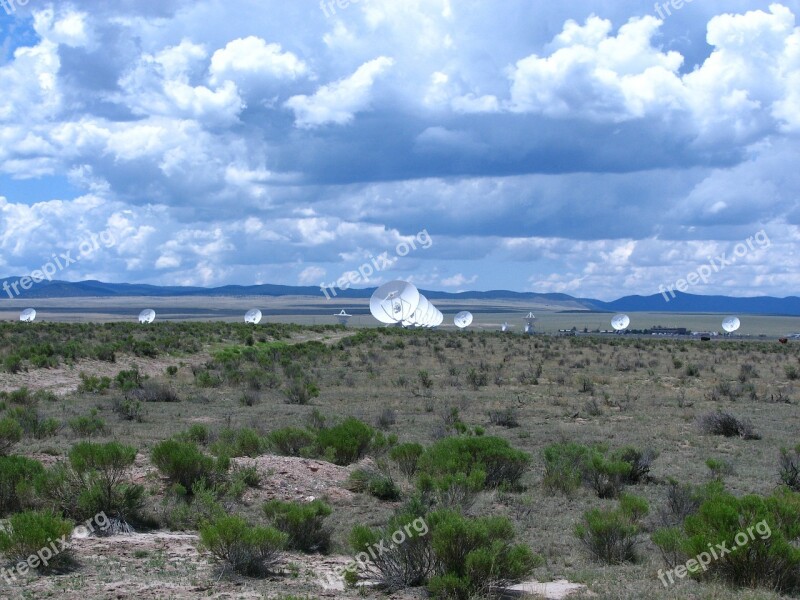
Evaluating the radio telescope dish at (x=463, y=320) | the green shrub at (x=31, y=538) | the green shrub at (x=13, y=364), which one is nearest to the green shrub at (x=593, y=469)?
the green shrub at (x=31, y=538)

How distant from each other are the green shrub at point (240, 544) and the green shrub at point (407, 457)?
6157mm

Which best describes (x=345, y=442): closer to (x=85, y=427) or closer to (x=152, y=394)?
(x=85, y=427)

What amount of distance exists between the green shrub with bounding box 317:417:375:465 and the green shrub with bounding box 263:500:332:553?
537cm

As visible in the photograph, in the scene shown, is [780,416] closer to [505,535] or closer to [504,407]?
[504,407]

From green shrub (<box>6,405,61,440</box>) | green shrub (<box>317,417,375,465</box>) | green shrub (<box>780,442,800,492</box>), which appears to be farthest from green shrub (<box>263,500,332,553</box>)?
green shrub (<box>6,405,61,440</box>)

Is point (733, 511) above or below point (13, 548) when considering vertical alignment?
above

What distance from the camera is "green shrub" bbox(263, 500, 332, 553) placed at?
11148mm

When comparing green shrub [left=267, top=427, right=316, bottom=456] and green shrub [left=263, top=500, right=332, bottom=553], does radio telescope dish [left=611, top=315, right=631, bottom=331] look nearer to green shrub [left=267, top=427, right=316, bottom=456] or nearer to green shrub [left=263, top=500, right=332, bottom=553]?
green shrub [left=267, top=427, right=316, bottom=456]

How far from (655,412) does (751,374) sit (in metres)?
17.3

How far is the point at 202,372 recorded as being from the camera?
37688mm

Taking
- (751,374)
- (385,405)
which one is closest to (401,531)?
(385,405)

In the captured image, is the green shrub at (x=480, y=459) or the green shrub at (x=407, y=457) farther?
the green shrub at (x=407, y=457)

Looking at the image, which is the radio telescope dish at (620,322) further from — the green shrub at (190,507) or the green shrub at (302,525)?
the green shrub at (302,525)

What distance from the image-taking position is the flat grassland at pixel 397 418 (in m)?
9.77
